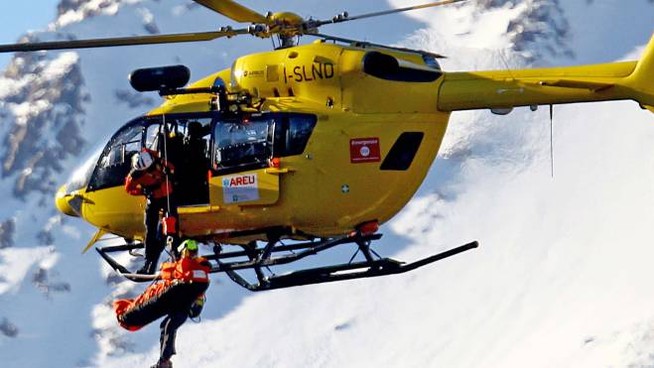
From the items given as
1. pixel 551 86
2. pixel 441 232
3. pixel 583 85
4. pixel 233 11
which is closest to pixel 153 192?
pixel 233 11

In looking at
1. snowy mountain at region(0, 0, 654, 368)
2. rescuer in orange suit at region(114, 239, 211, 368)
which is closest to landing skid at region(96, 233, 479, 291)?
rescuer in orange suit at region(114, 239, 211, 368)

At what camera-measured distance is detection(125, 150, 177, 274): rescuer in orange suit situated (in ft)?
83.5

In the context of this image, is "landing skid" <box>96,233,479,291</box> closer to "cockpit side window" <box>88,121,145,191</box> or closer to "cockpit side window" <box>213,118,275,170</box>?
"cockpit side window" <box>213,118,275,170</box>

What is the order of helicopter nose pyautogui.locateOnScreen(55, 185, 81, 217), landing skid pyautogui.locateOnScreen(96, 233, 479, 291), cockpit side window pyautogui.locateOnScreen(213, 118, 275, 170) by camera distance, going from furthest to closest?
helicopter nose pyautogui.locateOnScreen(55, 185, 81, 217) → cockpit side window pyautogui.locateOnScreen(213, 118, 275, 170) → landing skid pyautogui.locateOnScreen(96, 233, 479, 291)

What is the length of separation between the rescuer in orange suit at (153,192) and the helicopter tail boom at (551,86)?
4.05 m

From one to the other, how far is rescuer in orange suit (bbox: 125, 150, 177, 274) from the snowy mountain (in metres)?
102

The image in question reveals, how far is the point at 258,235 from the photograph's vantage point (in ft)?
84.4

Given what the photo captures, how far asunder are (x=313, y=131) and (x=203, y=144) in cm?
180

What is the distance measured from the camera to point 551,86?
24141mm

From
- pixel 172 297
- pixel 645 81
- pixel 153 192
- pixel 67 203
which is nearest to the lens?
pixel 172 297

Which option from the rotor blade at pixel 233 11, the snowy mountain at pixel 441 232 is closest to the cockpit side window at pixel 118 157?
the rotor blade at pixel 233 11

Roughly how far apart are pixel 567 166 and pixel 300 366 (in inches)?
1106

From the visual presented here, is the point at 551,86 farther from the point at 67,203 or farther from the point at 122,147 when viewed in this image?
the point at 67,203

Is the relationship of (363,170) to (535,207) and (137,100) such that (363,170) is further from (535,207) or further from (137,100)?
(137,100)
